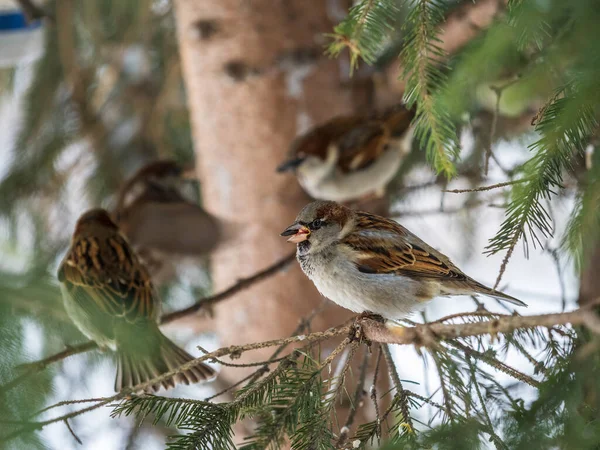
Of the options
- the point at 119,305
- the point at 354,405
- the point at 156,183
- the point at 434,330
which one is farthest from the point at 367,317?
the point at 156,183

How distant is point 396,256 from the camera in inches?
85.1

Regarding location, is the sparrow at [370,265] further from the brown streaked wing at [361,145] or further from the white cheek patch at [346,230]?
the brown streaked wing at [361,145]

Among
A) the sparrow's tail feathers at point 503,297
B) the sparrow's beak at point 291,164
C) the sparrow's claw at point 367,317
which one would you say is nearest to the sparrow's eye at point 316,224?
the sparrow's claw at point 367,317

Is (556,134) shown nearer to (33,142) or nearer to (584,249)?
(584,249)

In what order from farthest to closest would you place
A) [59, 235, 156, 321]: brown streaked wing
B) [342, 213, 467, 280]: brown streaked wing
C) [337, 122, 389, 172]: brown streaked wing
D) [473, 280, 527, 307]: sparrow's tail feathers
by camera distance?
[337, 122, 389, 172]: brown streaked wing, [59, 235, 156, 321]: brown streaked wing, [342, 213, 467, 280]: brown streaked wing, [473, 280, 527, 307]: sparrow's tail feathers

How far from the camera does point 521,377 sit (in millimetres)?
1344

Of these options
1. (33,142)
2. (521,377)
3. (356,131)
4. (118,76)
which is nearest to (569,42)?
(521,377)

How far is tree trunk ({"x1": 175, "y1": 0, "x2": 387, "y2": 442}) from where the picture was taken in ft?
10.1

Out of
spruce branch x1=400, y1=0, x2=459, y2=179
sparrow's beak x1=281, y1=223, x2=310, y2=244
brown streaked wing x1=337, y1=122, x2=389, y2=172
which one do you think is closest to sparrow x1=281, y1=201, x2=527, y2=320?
sparrow's beak x1=281, y1=223, x2=310, y2=244

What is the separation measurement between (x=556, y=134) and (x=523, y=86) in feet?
0.50

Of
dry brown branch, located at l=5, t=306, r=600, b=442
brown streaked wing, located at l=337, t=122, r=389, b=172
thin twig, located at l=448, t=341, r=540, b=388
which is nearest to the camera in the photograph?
dry brown branch, located at l=5, t=306, r=600, b=442

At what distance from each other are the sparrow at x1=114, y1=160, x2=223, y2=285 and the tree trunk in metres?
0.11

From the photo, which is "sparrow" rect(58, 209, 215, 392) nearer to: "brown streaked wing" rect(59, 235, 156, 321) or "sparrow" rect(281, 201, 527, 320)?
"brown streaked wing" rect(59, 235, 156, 321)

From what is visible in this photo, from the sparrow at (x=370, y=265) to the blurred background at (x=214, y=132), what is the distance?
0.36 metres
